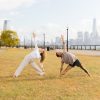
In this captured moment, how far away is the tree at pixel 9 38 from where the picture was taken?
124 metres

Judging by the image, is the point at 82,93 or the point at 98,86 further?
the point at 98,86

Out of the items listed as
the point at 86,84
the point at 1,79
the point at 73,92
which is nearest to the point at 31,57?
the point at 1,79

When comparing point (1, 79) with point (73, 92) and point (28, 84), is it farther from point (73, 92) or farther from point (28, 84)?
point (73, 92)

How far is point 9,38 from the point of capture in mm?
124375

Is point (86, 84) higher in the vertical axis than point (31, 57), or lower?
lower

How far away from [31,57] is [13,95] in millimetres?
4181

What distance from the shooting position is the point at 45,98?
9.20m

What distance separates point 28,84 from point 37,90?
1270mm

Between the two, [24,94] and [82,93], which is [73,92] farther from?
[24,94]

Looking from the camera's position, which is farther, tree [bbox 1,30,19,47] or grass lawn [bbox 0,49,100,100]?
tree [bbox 1,30,19,47]

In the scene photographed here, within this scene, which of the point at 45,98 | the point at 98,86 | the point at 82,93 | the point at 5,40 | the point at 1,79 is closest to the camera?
the point at 45,98

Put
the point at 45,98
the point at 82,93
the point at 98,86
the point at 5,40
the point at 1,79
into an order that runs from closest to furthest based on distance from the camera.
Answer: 1. the point at 45,98
2. the point at 82,93
3. the point at 98,86
4. the point at 1,79
5. the point at 5,40

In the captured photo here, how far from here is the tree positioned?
4876 inches

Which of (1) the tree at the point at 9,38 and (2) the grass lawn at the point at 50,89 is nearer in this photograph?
(2) the grass lawn at the point at 50,89
